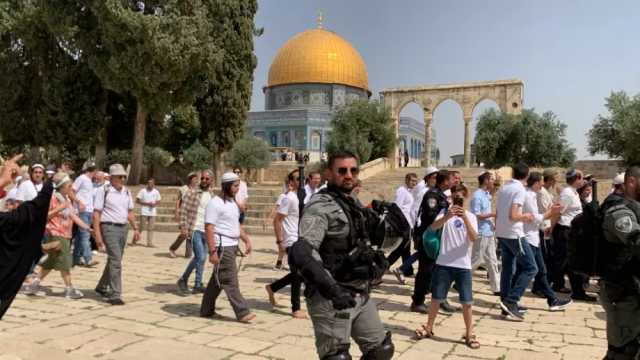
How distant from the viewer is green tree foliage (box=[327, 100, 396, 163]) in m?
33.7

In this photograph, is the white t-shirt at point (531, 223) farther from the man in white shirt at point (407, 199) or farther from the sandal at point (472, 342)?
the man in white shirt at point (407, 199)

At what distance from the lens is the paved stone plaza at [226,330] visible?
4684 mm

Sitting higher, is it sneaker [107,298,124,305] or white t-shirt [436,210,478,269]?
white t-shirt [436,210,478,269]

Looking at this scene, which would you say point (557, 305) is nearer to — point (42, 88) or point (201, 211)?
point (201, 211)

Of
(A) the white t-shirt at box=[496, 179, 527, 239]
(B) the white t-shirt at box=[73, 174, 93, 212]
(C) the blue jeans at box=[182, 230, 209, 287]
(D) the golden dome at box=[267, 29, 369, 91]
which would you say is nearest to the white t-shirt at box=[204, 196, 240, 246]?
(C) the blue jeans at box=[182, 230, 209, 287]

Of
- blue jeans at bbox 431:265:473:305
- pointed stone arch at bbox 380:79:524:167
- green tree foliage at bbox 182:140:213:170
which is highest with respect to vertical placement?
pointed stone arch at bbox 380:79:524:167

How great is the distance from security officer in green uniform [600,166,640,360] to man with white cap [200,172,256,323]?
3.58 metres

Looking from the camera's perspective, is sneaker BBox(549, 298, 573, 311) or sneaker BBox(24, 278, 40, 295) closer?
sneaker BBox(549, 298, 573, 311)

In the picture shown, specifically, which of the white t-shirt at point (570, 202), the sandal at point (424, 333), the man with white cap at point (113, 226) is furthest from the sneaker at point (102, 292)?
the white t-shirt at point (570, 202)

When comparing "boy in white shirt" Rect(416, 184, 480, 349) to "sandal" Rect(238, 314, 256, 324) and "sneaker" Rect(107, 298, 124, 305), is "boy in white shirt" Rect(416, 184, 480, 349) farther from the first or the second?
"sneaker" Rect(107, 298, 124, 305)

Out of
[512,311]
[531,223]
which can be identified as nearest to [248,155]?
[531,223]

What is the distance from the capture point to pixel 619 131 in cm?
2856

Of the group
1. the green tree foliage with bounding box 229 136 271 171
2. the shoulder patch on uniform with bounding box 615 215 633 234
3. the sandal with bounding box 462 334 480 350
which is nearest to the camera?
the shoulder patch on uniform with bounding box 615 215 633 234

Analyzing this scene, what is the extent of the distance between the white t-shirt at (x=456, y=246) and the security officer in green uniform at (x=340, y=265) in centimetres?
201
